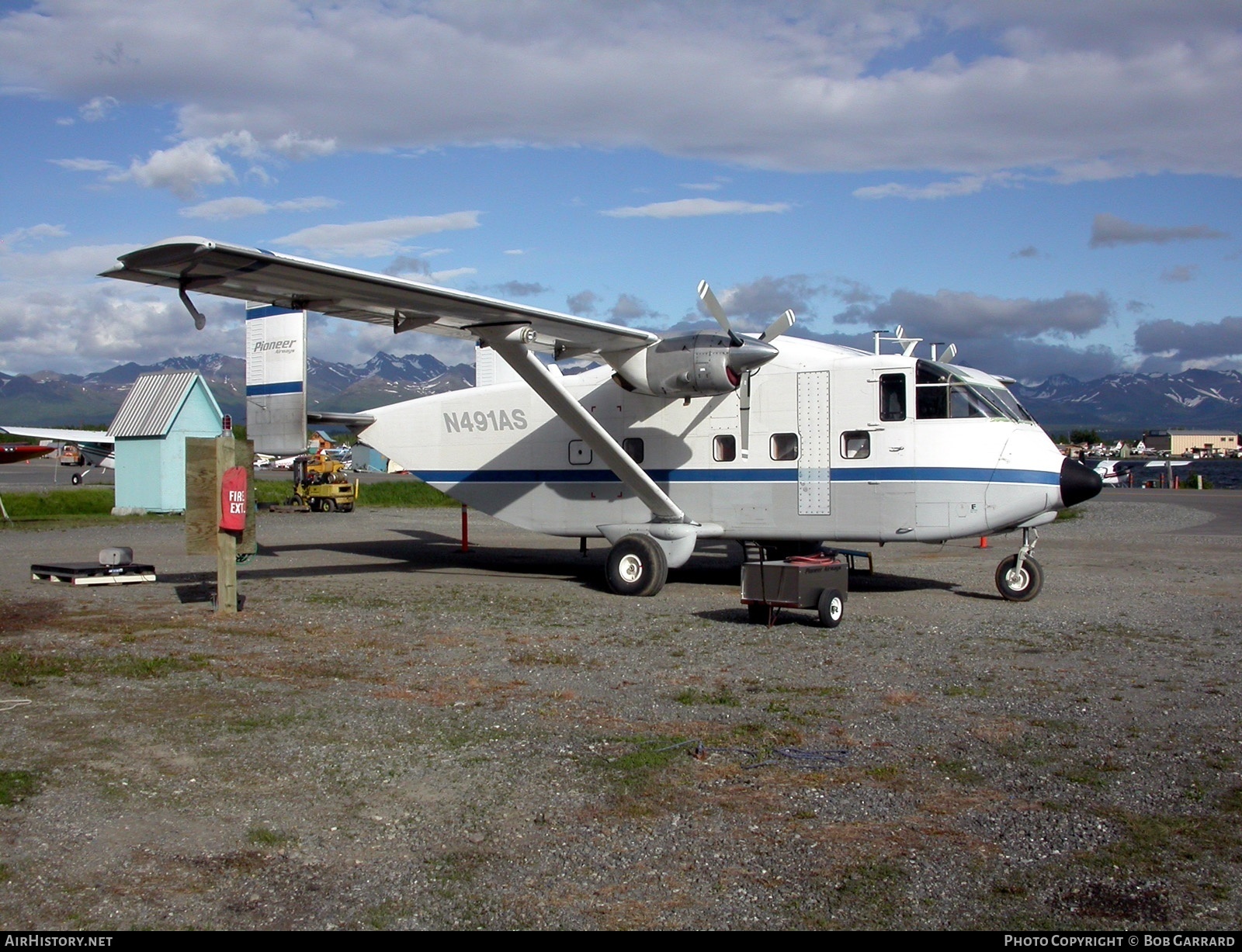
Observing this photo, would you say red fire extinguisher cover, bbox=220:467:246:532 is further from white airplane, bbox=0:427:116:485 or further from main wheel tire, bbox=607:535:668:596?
white airplane, bbox=0:427:116:485

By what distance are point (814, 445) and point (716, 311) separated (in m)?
2.44

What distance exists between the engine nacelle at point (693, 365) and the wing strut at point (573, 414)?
1.03 meters

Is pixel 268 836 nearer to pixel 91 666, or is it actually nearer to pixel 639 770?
pixel 639 770

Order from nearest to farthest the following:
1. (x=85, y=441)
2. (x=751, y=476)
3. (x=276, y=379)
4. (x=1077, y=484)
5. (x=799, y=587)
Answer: (x=799, y=587)
(x=1077, y=484)
(x=751, y=476)
(x=276, y=379)
(x=85, y=441)

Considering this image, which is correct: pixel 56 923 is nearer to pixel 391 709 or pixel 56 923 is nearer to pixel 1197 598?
pixel 391 709

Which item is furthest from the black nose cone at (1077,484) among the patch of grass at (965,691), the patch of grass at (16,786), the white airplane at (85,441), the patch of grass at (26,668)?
the white airplane at (85,441)

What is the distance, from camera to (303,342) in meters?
16.1

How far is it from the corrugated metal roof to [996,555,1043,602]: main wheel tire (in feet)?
83.2

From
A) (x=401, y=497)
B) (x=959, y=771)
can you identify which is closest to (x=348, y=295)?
(x=959, y=771)

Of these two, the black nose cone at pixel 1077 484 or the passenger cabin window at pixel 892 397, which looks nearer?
the black nose cone at pixel 1077 484

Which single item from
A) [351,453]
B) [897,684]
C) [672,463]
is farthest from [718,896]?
[351,453]

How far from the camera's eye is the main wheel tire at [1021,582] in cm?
1428

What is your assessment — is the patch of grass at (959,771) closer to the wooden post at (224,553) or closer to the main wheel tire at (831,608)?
the main wheel tire at (831,608)

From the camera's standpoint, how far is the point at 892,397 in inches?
569
